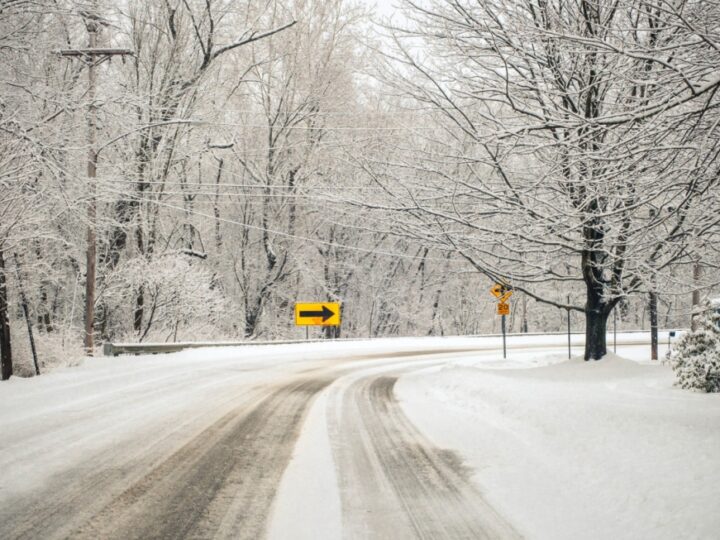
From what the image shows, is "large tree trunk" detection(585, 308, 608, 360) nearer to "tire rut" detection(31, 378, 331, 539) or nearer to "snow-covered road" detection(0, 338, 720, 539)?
"snow-covered road" detection(0, 338, 720, 539)

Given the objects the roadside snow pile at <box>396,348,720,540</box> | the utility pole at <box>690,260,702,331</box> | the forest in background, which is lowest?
the roadside snow pile at <box>396,348,720,540</box>

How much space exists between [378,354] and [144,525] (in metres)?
18.0

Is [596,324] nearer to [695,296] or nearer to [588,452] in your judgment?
[588,452]

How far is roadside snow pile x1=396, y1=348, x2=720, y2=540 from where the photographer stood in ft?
13.7

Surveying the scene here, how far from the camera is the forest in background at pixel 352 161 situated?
7762mm

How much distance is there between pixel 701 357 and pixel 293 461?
7.93 m

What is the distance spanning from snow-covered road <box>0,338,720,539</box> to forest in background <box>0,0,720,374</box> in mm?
3104

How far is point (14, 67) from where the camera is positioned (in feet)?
37.2

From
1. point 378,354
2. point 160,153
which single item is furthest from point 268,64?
point 378,354

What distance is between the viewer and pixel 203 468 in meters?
5.60

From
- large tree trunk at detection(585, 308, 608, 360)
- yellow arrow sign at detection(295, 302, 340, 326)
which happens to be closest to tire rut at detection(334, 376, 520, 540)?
large tree trunk at detection(585, 308, 608, 360)

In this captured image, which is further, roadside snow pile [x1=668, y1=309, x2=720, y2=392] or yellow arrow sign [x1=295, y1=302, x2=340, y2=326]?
yellow arrow sign [x1=295, y1=302, x2=340, y2=326]

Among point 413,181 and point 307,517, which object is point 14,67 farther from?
point 307,517

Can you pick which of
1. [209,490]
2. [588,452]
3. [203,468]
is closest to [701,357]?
[588,452]
